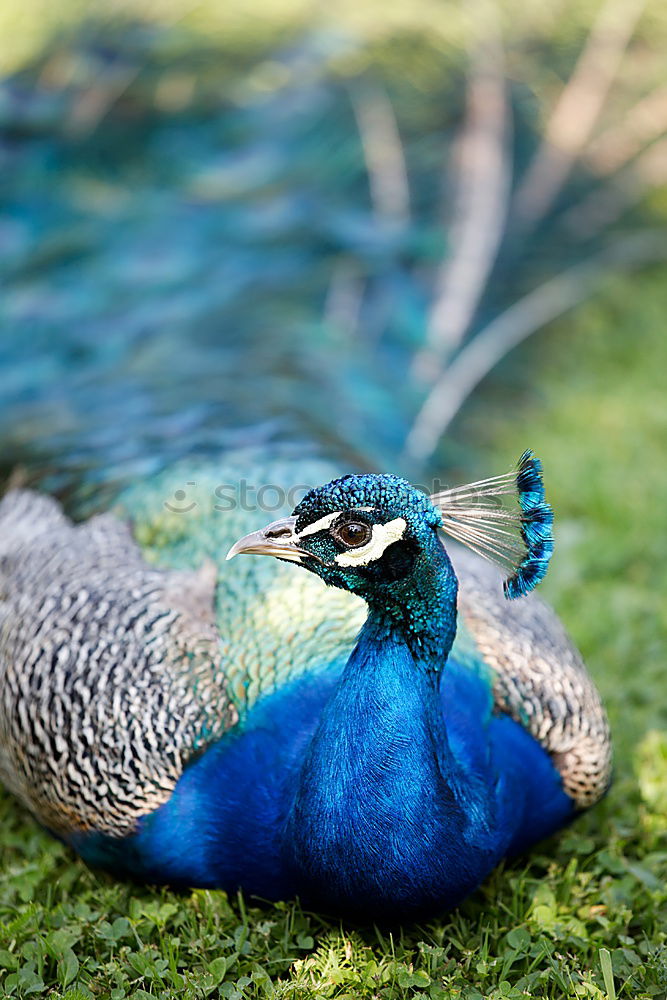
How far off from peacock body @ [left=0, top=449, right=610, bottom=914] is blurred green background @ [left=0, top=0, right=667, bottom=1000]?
0.16m

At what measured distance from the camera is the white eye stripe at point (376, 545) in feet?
5.41

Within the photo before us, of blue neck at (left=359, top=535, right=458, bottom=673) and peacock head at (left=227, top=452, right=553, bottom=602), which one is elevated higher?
peacock head at (left=227, top=452, right=553, bottom=602)

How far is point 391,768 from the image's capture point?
68.3 inches

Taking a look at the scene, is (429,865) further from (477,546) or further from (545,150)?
(545,150)

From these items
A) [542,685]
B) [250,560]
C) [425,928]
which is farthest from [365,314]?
[425,928]

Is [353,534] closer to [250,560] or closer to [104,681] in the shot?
[250,560]

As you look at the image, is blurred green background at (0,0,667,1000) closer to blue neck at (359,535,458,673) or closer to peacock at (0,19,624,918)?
peacock at (0,19,624,918)

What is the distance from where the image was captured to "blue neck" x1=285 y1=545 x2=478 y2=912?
68.2 inches

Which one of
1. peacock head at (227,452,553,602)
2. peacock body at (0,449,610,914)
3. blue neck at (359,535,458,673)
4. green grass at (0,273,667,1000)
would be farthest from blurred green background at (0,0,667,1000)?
peacock head at (227,452,553,602)

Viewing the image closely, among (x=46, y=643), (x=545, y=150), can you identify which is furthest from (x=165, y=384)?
(x=545, y=150)

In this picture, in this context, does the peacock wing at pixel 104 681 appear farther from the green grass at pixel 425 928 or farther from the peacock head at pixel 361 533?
the peacock head at pixel 361 533

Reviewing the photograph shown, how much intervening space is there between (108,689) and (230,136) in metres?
2.49

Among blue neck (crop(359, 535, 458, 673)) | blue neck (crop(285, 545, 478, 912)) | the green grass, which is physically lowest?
the green grass

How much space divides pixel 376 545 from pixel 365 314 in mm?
2014
